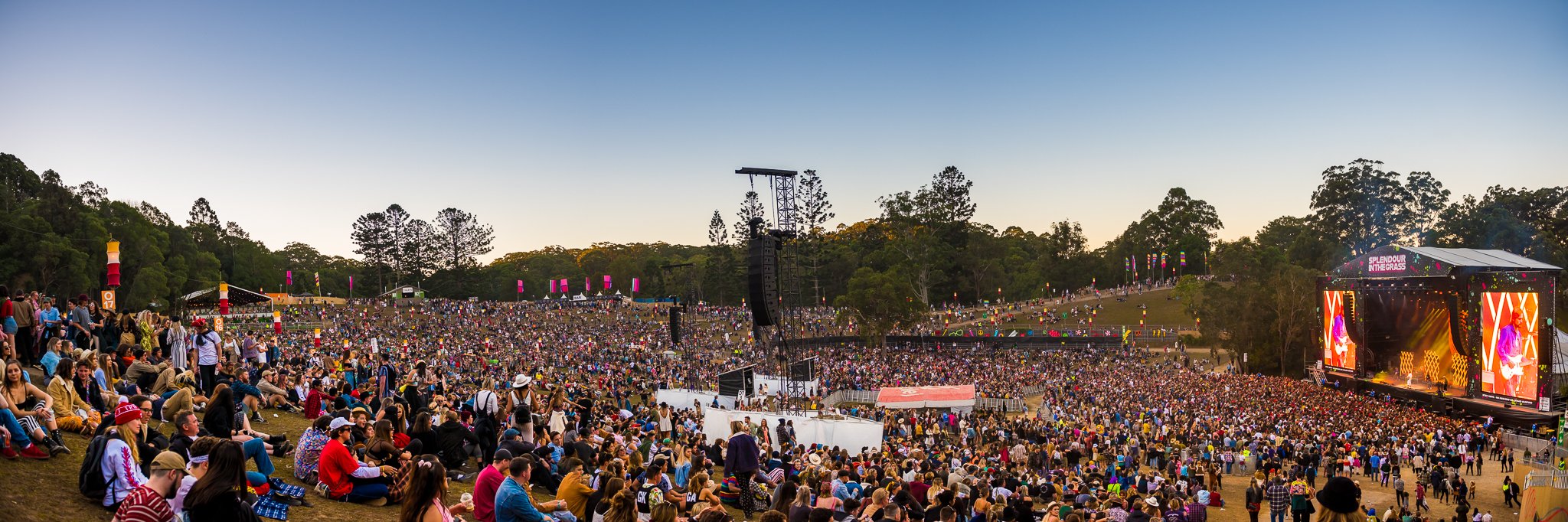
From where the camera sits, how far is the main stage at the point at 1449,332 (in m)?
24.8

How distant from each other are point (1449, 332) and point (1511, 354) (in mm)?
3838

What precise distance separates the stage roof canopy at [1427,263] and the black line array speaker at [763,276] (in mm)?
20664

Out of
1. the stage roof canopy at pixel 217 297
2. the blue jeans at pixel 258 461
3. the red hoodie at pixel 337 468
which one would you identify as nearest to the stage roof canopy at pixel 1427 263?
the red hoodie at pixel 337 468

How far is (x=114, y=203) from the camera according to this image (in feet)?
158

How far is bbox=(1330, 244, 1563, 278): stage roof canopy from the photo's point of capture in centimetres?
2661

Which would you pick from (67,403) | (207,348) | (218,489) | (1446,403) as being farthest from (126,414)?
(1446,403)

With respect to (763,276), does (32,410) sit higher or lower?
lower

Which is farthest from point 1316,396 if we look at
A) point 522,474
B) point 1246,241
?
point 1246,241

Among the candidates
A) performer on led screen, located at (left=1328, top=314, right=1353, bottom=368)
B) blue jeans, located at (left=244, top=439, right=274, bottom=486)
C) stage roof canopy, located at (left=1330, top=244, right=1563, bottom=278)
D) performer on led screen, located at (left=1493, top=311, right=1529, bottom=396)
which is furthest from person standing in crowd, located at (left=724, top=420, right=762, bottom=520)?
performer on led screen, located at (left=1328, top=314, right=1353, bottom=368)

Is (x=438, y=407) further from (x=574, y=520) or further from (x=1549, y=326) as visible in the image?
(x=1549, y=326)

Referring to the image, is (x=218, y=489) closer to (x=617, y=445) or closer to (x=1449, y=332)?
(x=617, y=445)

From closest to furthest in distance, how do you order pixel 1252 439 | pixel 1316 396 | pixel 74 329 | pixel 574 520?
pixel 574 520
pixel 74 329
pixel 1252 439
pixel 1316 396

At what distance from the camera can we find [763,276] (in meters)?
21.0

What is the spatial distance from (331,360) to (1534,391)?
97.5ft
